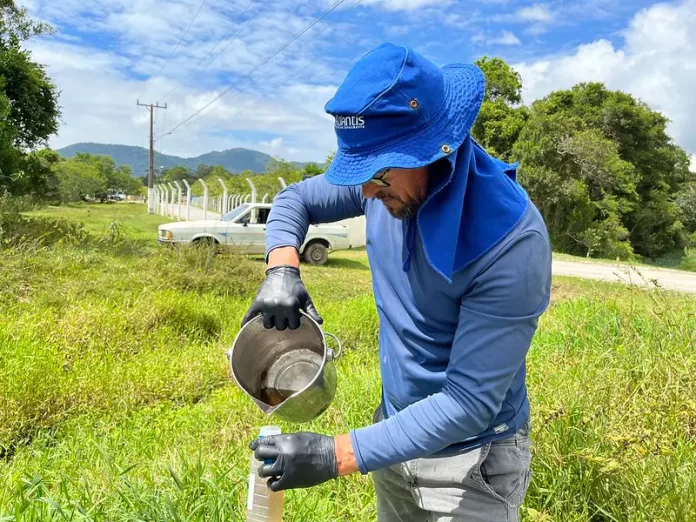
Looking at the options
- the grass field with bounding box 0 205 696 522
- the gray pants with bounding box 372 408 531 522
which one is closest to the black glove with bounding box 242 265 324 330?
the gray pants with bounding box 372 408 531 522

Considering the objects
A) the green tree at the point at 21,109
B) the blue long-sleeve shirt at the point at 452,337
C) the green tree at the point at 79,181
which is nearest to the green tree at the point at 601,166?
the green tree at the point at 21,109

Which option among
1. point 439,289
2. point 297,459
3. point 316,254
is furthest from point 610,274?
point 297,459

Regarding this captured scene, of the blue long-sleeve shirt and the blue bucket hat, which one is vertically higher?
the blue bucket hat

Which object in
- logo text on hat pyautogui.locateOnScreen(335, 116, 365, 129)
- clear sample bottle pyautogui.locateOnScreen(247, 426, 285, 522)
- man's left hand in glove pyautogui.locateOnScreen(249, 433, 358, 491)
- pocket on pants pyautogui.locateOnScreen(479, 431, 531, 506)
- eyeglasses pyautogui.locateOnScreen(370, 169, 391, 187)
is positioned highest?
logo text on hat pyautogui.locateOnScreen(335, 116, 365, 129)

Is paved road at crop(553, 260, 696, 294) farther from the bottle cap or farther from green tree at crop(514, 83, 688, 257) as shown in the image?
the bottle cap

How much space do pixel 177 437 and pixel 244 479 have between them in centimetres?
105

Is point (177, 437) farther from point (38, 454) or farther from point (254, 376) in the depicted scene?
point (254, 376)

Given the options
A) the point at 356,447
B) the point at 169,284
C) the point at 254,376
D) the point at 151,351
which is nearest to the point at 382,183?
the point at 356,447

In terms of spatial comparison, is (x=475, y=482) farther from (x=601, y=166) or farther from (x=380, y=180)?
(x=601, y=166)

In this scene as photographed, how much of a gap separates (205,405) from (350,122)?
128 inches

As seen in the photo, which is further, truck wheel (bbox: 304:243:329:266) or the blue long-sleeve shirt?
truck wheel (bbox: 304:243:329:266)

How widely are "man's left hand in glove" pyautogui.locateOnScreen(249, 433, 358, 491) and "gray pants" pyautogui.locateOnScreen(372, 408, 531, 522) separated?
280mm

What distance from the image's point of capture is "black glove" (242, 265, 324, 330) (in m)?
1.70

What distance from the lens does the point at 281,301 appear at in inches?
66.6
